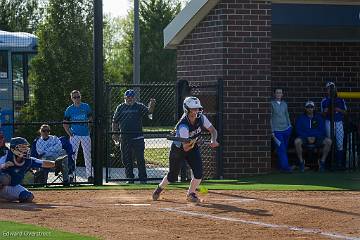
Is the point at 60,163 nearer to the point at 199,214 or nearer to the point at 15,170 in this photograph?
the point at 15,170

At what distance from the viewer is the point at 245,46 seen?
61.6ft

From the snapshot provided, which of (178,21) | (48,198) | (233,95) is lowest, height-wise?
(48,198)

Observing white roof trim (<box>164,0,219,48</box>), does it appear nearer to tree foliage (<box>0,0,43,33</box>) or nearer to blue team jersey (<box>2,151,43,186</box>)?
blue team jersey (<box>2,151,43,186</box>)

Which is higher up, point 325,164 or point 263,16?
point 263,16

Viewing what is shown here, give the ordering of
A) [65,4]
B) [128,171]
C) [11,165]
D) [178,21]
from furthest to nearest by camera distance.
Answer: [65,4]
[178,21]
[128,171]
[11,165]

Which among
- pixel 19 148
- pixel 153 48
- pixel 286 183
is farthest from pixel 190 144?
pixel 153 48

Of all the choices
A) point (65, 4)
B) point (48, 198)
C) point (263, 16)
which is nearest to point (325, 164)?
point (263, 16)

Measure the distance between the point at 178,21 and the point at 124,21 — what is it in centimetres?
4288

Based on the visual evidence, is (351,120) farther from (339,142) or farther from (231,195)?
(231,195)

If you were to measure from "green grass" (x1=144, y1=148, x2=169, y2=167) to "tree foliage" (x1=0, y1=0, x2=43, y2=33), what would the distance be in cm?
2202

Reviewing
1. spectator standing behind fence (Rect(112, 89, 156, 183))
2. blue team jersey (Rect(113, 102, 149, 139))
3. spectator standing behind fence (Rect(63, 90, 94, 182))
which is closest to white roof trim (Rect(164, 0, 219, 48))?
spectator standing behind fence (Rect(112, 89, 156, 183))

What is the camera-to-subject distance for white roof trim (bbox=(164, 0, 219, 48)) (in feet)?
62.2

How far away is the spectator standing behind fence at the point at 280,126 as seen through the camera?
1902 cm

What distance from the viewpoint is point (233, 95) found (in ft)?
61.4
